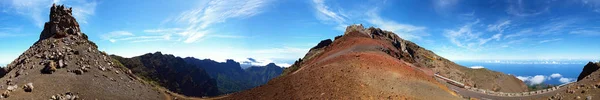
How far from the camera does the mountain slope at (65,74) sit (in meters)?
23.8

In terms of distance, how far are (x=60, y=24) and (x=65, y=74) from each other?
18.6 metres

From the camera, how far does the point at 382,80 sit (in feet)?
101

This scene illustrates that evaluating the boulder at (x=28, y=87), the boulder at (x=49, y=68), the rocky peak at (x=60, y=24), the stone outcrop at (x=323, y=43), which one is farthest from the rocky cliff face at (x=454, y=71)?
the boulder at (x=28, y=87)

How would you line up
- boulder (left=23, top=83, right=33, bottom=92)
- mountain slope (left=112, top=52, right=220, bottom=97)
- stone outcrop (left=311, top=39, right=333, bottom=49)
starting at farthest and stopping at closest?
mountain slope (left=112, top=52, right=220, bottom=97), stone outcrop (left=311, top=39, right=333, bottom=49), boulder (left=23, top=83, right=33, bottom=92)

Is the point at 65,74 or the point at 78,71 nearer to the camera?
the point at 65,74

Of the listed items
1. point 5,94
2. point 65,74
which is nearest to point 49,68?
point 65,74

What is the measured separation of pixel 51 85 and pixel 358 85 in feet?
68.7

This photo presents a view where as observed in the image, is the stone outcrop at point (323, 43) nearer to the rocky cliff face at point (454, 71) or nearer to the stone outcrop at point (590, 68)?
the rocky cliff face at point (454, 71)

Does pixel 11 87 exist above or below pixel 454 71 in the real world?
below

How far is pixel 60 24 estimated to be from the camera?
4259 cm

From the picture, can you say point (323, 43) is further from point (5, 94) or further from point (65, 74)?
point (5, 94)

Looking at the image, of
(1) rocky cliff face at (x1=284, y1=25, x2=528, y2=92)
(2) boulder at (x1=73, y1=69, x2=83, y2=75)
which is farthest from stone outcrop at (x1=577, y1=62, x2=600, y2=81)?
(2) boulder at (x1=73, y1=69, x2=83, y2=75)

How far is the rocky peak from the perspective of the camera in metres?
41.4

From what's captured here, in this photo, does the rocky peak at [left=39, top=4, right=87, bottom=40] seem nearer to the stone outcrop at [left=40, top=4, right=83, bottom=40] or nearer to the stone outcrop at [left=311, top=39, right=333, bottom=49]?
the stone outcrop at [left=40, top=4, right=83, bottom=40]
